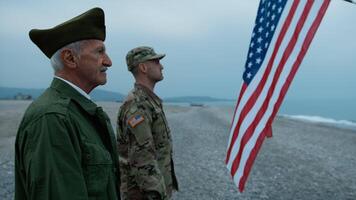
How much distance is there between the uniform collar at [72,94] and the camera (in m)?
2.14

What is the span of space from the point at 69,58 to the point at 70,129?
1.51 feet

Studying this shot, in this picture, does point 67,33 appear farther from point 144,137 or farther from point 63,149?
point 144,137

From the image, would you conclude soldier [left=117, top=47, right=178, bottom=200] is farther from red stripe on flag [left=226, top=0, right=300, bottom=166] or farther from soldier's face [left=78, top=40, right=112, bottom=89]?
soldier's face [left=78, top=40, right=112, bottom=89]

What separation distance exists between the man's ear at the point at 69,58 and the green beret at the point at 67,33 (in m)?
0.04

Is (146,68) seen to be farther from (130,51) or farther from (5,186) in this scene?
(5,186)

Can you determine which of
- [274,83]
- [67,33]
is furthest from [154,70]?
[67,33]

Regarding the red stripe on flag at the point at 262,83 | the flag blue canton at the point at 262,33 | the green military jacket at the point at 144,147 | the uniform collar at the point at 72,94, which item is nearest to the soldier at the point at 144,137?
the green military jacket at the point at 144,147

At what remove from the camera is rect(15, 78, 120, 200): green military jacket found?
71.7 inches

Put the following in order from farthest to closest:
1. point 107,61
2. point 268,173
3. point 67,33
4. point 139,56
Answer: point 268,173, point 139,56, point 107,61, point 67,33

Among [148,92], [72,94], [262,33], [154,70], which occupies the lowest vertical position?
[148,92]

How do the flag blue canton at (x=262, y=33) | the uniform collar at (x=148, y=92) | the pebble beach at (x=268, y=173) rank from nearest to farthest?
the flag blue canton at (x=262, y=33) < the uniform collar at (x=148, y=92) < the pebble beach at (x=268, y=173)

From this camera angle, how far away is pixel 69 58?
7.29ft

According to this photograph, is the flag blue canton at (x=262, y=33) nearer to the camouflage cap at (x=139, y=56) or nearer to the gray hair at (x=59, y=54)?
the camouflage cap at (x=139, y=56)

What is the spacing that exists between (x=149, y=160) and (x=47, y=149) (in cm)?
164
